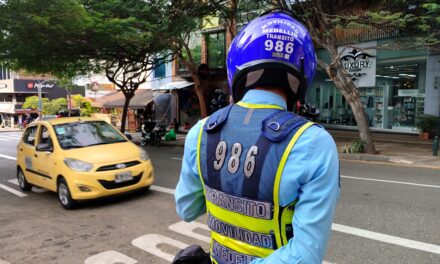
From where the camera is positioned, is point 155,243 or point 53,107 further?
point 53,107

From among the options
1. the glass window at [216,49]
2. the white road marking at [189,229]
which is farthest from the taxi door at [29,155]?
the glass window at [216,49]

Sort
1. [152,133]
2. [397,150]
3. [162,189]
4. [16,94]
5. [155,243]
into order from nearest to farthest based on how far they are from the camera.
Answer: [155,243] → [162,189] → [397,150] → [152,133] → [16,94]

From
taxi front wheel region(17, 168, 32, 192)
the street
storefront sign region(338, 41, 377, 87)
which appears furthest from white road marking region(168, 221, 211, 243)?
storefront sign region(338, 41, 377, 87)

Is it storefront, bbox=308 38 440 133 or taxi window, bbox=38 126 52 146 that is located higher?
storefront, bbox=308 38 440 133

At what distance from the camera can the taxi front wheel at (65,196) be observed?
22.0ft

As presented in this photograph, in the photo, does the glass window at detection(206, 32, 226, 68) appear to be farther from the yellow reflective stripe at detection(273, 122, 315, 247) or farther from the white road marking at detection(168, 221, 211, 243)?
the yellow reflective stripe at detection(273, 122, 315, 247)

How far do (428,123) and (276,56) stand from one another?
15.9 metres

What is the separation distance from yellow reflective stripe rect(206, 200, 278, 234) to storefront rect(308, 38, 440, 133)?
15747mm

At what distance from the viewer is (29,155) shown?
8.10m

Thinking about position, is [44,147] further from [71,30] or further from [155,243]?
[71,30]

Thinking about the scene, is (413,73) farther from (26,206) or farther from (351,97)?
(26,206)

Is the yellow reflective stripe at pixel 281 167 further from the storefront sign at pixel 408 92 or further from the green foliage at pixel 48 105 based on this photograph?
the green foliage at pixel 48 105

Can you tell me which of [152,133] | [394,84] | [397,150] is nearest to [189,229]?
[397,150]

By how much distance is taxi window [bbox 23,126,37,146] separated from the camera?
826 centimetres
